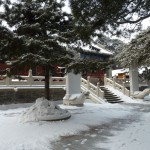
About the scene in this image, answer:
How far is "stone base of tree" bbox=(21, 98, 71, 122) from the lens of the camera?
36.4 ft

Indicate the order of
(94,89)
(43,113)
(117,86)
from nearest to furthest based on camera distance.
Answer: (43,113), (94,89), (117,86)

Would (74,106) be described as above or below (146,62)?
below

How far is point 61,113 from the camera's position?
463 inches

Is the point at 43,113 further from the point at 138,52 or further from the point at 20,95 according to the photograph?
the point at 20,95

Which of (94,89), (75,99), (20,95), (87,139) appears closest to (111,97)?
(94,89)

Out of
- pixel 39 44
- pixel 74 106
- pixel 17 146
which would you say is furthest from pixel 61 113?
pixel 74 106

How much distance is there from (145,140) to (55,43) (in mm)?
5481

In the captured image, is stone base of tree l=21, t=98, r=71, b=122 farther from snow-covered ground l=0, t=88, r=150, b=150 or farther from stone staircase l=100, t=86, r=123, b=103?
stone staircase l=100, t=86, r=123, b=103

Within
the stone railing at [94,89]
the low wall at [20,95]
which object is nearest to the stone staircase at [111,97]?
the stone railing at [94,89]

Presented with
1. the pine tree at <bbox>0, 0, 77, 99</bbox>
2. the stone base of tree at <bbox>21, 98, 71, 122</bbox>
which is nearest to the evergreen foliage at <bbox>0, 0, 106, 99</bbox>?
the pine tree at <bbox>0, 0, 77, 99</bbox>

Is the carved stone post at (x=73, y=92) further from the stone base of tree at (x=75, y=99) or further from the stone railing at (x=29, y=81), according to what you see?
the stone railing at (x=29, y=81)

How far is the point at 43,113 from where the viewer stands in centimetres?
1134

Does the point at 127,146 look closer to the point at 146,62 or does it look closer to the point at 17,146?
the point at 17,146

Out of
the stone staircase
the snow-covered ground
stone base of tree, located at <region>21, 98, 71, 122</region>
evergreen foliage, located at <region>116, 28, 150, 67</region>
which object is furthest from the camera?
the stone staircase
